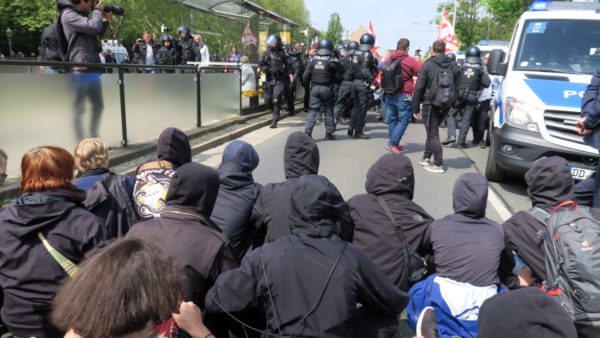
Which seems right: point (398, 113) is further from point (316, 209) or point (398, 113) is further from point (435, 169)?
point (316, 209)

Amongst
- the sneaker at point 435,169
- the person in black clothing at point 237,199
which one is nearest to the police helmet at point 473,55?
the sneaker at point 435,169

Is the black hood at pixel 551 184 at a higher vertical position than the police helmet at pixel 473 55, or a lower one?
lower

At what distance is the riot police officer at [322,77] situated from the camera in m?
9.55

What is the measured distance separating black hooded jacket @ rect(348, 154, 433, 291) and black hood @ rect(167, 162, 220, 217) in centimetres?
110

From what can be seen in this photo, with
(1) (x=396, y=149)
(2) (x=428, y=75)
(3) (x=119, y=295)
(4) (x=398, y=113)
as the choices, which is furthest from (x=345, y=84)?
Answer: (3) (x=119, y=295)

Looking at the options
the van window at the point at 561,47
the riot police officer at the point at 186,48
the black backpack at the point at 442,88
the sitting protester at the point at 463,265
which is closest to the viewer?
the sitting protester at the point at 463,265

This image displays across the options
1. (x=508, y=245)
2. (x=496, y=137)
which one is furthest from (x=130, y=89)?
(x=508, y=245)

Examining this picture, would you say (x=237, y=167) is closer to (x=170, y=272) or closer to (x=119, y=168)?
(x=170, y=272)

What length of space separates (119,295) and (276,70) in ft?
36.6

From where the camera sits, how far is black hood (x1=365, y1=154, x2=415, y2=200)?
3.29 metres

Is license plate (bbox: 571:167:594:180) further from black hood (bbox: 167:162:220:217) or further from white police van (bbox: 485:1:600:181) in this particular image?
black hood (bbox: 167:162:220:217)

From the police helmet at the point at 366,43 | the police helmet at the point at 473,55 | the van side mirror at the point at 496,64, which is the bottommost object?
the van side mirror at the point at 496,64

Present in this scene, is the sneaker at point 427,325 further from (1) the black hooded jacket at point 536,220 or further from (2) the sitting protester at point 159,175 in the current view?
(2) the sitting protester at point 159,175

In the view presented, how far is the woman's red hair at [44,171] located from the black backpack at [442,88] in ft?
19.3
